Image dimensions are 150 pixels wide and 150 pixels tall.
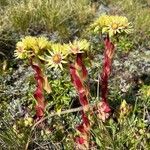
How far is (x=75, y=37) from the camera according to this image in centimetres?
580

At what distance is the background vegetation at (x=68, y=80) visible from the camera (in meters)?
3.45

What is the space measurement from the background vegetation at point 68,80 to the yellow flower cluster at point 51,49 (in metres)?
0.55

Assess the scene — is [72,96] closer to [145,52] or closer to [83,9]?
[145,52]

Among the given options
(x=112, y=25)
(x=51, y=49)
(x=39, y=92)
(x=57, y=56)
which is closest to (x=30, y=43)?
(x=51, y=49)

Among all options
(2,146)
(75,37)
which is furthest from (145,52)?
(2,146)

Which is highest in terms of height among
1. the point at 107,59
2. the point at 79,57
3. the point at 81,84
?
the point at 79,57

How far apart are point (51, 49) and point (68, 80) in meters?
1.37

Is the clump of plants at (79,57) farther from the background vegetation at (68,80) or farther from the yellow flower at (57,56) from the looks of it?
the background vegetation at (68,80)

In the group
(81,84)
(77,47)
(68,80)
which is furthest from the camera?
(68,80)

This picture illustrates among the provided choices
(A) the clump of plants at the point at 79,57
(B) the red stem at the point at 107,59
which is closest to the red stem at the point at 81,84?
(A) the clump of plants at the point at 79,57

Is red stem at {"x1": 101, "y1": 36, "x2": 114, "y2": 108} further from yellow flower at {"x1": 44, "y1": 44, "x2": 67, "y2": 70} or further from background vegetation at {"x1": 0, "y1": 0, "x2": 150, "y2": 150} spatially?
yellow flower at {"x1": 44, "y1": 44, "x2": 67, "y2": 70}

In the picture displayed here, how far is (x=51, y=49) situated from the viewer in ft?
10.9

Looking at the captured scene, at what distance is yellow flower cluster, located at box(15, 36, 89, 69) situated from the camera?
3.08 metres

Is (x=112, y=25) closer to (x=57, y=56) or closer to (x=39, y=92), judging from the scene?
(x=57, y=56)
